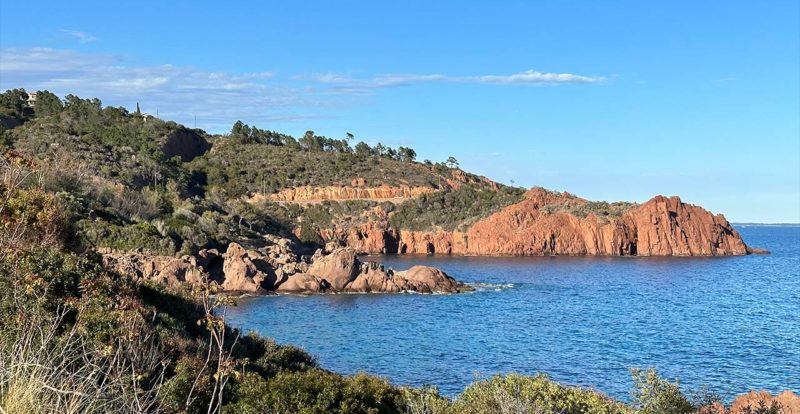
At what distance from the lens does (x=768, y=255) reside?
362 ft

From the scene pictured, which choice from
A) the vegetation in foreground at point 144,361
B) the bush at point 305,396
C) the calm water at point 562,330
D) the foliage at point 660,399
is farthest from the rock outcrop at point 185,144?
the foliage at point 660,399

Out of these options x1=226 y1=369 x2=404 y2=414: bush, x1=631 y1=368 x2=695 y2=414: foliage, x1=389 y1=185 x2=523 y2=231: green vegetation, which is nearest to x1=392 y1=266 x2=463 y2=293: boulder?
x1=631 y1=368 x2=695 y2=414: foliage

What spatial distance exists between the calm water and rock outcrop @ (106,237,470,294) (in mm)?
2072

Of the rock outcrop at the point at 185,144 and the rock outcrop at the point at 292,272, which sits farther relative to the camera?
the rock outcrop at the point at 185,144

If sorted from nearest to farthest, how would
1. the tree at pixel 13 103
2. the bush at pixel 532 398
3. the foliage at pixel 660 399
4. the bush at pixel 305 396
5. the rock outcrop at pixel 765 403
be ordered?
the bush at pixel 305 396 → the bush at pixel 532 398 → the foliage at pixel 660 399 → the rock outcrop at pixel 765 403 → the tree at pixel 13 103

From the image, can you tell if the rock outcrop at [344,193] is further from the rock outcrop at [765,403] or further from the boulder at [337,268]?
the rock outcrop at [765,403]

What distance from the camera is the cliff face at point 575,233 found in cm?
9731

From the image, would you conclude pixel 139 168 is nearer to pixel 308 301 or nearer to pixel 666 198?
pixel 308 301

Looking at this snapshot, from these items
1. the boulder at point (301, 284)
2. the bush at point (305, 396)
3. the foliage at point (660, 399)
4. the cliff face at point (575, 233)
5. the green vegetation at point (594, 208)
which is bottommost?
the boulder at point (301, 284)

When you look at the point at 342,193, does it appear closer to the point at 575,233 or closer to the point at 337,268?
the point at 575,233

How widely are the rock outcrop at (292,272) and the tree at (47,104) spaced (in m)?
58.6

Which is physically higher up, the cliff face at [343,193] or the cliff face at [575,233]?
the cliff face at [343,193]

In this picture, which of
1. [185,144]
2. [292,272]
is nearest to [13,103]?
[185,144]

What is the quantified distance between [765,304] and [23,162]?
53.1 metres
